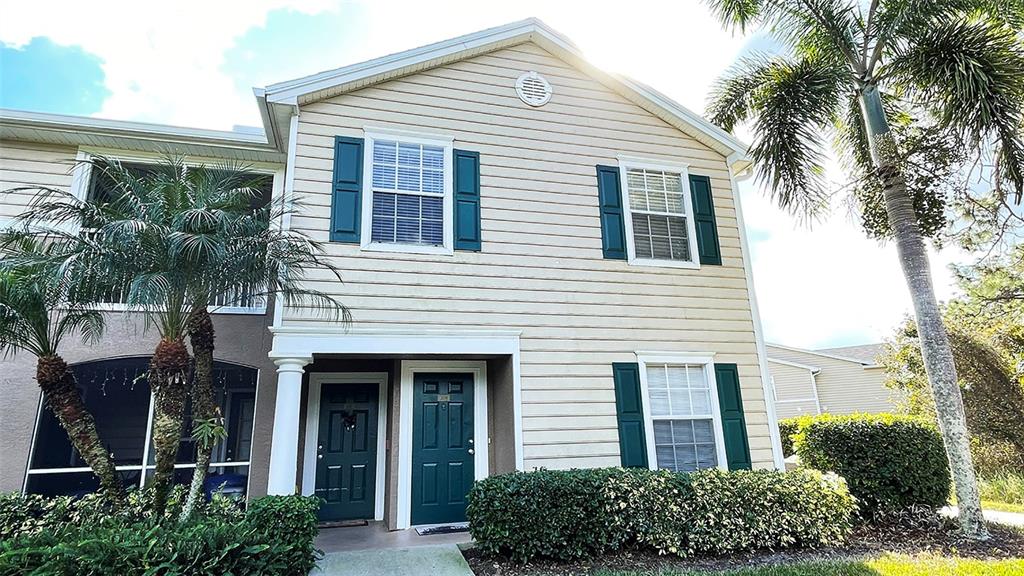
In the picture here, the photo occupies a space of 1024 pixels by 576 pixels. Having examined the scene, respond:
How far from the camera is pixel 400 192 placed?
7.12 metres

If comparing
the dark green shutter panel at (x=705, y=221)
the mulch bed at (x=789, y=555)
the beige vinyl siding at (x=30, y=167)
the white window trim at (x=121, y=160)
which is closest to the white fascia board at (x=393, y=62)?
the white window trim at (x=121, y=160)

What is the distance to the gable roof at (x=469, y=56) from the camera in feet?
22.6

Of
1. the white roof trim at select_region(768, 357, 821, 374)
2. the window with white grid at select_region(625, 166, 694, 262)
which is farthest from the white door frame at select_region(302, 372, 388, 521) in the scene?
the white roof trim at select_region(768, 357, 821, 374)

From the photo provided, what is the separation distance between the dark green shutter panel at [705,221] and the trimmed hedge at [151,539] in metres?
6.42

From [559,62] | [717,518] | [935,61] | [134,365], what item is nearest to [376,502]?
[134,365]

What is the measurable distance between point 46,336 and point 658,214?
775 cm

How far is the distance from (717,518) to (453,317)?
395 cm

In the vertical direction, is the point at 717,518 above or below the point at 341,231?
below

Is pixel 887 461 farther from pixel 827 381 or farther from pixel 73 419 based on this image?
pixel 827 381

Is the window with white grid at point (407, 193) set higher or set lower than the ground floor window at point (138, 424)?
higher

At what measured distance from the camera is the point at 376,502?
7.68 m

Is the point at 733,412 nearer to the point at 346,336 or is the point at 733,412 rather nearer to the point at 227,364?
the point at 346,336

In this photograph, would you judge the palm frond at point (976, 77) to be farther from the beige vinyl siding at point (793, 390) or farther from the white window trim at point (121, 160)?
the beige vinyl siding at point (793, 390)

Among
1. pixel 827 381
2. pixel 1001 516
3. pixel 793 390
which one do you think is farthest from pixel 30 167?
pixel 827 381
